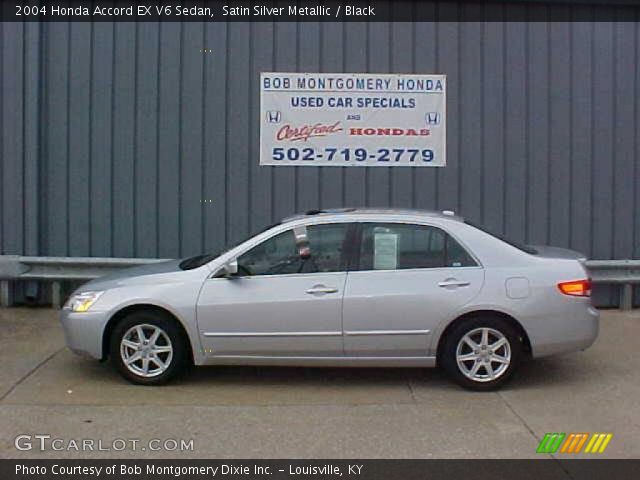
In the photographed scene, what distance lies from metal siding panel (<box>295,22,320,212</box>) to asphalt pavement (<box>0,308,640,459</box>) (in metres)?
3.31

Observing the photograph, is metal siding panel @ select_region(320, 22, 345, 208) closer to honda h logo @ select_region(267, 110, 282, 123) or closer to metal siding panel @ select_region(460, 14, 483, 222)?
honda h logo @ select_region(267, 110, 282, 123)

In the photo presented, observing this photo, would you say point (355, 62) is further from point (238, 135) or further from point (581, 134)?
point (581, 134)

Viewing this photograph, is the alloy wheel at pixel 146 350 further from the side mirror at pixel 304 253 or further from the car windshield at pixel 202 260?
the side mirror at pixel 304 253

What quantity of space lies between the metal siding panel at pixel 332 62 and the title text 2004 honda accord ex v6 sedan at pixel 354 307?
3421mm

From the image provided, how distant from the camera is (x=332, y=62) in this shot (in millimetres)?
10000

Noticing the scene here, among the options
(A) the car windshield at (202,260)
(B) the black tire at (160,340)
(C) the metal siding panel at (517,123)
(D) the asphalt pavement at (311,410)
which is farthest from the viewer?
(C) the metal siding panel at (517,123)

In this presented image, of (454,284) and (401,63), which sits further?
(401,63)

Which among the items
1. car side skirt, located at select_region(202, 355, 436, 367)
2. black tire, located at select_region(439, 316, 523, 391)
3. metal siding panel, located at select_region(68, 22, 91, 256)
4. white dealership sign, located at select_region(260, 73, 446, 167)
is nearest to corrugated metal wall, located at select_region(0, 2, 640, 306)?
metal siding panel, located at select_region(68, 22, 91, 256)

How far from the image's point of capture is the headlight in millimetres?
6598

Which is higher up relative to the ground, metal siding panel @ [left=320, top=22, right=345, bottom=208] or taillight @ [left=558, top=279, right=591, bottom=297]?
metal siding panel @ [left=320, top=22, right=345, bottom=208]

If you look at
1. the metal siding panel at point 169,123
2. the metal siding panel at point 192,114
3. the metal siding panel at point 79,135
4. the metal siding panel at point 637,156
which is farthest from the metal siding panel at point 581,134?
the metal siding panel at point 79,135

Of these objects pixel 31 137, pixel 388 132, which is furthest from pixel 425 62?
pixel 31 137

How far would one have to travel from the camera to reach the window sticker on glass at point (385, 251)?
6.55 metres

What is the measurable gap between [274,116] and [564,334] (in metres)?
4.99
